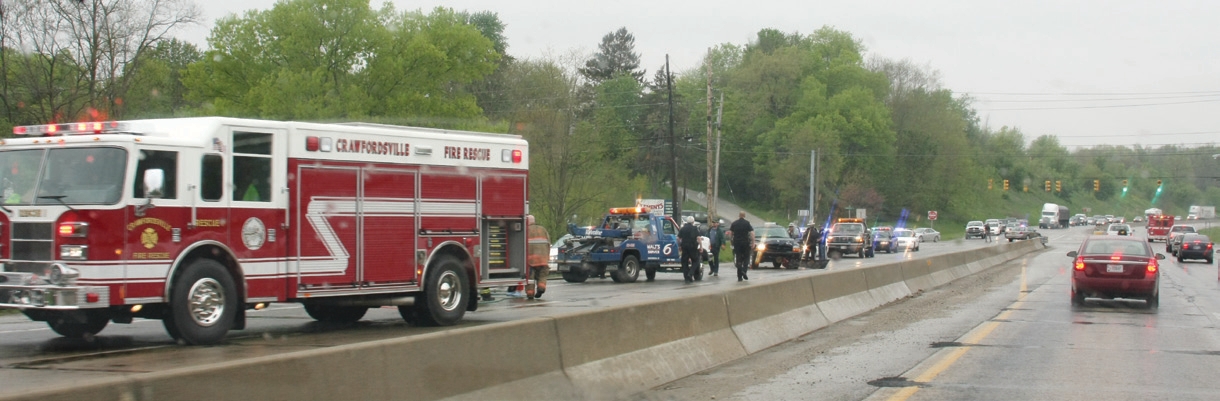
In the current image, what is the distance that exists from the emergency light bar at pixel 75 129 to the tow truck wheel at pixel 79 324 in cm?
190

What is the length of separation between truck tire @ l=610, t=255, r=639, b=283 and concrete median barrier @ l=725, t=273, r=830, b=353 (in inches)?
460

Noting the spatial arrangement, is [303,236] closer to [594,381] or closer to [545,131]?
[594,381]

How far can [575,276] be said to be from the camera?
27.0m

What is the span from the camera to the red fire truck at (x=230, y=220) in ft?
35.1

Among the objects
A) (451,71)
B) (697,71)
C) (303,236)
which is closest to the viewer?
(303,236)

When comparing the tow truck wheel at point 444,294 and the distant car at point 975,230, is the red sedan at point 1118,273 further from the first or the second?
the distant car at point 975,230

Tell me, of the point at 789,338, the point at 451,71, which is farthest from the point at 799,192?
the point at 789,338

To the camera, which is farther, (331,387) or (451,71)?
(451,71)

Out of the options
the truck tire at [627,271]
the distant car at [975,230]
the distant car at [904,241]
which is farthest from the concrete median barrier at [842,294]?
the distant car at [975,230]

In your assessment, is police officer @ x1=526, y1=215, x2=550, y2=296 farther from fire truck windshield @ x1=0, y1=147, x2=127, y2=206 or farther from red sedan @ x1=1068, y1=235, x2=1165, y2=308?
red sedan @ x1=1068, y1=235, x2=1165, y2=308

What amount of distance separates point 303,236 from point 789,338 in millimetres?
5996

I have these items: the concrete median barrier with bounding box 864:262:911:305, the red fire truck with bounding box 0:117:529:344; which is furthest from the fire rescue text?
the concrete median barrier with bounding box 864:262:911:305

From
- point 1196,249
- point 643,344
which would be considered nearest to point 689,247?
point 643,344

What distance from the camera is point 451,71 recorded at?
55688 millimetres
